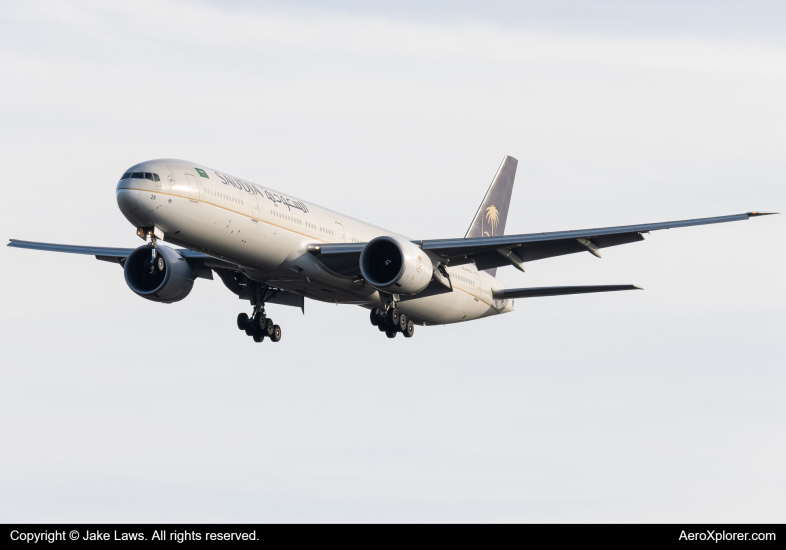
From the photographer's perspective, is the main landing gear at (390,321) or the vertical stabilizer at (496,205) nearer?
the main landing gear at (390,321)

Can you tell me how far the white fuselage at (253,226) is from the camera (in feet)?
111

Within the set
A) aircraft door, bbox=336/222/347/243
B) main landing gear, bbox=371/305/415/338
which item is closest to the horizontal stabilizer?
main landing gear, bbox=371/305/415/338

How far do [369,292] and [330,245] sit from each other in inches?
133

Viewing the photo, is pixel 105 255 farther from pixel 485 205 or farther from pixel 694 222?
pixel 694 222

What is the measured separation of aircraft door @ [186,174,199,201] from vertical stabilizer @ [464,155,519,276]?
62.5 feet

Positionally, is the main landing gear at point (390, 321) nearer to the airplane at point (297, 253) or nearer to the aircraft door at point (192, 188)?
the airplane at point (297, 253)

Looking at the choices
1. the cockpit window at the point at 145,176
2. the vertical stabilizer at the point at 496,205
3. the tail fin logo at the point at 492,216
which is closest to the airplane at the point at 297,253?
the cockpit window at the point at 145,176

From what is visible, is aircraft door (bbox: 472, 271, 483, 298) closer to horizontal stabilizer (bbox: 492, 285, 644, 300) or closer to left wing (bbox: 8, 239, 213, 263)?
horizontal stabilizer (bbox: 492, 285, 644, 300)

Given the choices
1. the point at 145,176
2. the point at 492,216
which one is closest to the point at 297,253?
the point at 145,176

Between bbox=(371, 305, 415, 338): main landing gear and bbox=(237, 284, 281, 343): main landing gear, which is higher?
bbox=(237, 284, 281, 343): main landing gear

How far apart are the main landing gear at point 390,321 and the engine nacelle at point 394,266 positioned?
2816 millimetres

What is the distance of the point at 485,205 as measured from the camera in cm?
5300

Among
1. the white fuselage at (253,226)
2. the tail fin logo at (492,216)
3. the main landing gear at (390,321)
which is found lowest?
the main landing gear at (390,321)

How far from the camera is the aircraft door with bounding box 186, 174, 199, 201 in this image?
34250mm
